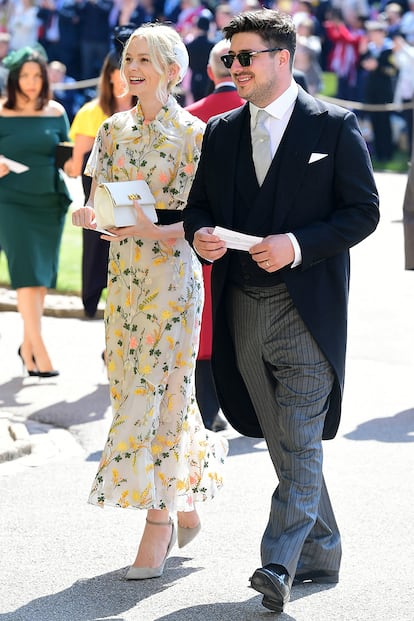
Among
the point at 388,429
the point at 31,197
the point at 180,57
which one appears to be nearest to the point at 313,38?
the point at 31,197

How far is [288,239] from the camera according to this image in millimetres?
4730

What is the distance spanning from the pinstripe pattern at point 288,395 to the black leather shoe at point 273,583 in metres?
0.03

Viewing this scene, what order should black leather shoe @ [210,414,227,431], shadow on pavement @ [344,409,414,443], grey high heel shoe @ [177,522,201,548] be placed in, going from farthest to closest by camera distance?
black leather shoe @ [210,414,227,431] < shadow on pavement @ [344,409,414,443] < grey high heel shoe @ [177,522,201,548]

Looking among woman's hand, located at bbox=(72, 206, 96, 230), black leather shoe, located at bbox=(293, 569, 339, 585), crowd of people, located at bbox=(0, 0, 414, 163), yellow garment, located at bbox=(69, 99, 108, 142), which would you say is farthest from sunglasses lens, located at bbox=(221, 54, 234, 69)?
crowd of people, located at bbox=(0, 0, 414, 163)

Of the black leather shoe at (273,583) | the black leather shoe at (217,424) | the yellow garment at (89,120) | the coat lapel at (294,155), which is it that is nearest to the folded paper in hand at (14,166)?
the yellow garment at (89,120)

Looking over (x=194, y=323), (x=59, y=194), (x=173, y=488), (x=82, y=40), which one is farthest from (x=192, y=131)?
(x=82, y=40)

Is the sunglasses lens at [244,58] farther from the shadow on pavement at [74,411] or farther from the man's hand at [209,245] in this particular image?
the shadow on pavement at [74,411]

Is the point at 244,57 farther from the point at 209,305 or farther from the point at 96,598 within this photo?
the point at 209,305

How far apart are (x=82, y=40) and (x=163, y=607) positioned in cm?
2056

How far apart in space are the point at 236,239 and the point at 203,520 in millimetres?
1889

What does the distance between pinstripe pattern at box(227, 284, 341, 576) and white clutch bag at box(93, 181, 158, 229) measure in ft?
1.84

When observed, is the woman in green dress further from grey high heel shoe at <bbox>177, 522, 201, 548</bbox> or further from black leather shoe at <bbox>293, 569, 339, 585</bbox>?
black leather shoe at <bbox>293, 569, 339, 585</bbox>

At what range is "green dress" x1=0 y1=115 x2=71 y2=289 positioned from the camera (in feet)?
31.7

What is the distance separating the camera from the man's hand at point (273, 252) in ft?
15.4
